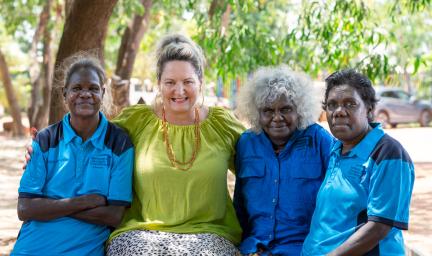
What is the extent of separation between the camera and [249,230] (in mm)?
3641

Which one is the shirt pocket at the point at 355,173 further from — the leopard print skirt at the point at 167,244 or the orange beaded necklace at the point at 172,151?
the orange beaded necklace at the point at 172,151

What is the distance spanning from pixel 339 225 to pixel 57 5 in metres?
14.3

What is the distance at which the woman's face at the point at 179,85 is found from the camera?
362cm

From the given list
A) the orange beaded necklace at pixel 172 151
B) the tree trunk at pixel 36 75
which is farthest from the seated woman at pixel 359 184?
the tree trunk at pixel 36 75

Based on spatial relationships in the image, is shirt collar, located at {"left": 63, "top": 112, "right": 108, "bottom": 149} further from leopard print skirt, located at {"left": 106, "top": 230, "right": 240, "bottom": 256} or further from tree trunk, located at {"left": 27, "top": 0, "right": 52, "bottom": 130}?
tree trunk, located at {"left": 27, "top": 0, "right": 52, "bottom": 130}

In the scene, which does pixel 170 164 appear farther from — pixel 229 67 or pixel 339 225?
pixel 229 67

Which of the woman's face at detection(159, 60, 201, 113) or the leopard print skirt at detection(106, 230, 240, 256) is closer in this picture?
the leopard print skirt at detection(106, 230, 240, 256)

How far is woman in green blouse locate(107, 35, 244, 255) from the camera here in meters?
3.43

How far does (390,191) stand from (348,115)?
16.9 inches

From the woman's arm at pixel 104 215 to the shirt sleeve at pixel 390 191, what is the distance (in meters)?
1.35

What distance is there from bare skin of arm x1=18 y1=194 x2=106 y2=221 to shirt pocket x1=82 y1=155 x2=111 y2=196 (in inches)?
2.1

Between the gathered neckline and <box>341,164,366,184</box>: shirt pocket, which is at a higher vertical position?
the gathered neckline

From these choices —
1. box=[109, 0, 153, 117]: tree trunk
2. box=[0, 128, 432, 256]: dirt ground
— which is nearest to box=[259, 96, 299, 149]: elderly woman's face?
box=[0, 128, 432, 256]: dirt ground

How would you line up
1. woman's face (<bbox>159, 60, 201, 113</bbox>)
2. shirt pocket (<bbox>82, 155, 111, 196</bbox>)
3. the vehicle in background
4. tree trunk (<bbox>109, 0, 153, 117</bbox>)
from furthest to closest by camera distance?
the vehicle in background
tree trunk (<bbox>109, 0, 153, 117</bbox>)
woman's face (<bbox>159, 60, 201, 113</bbox>)
shirt pocket (<bbox>82, 155, 111, 196</bbox>)
